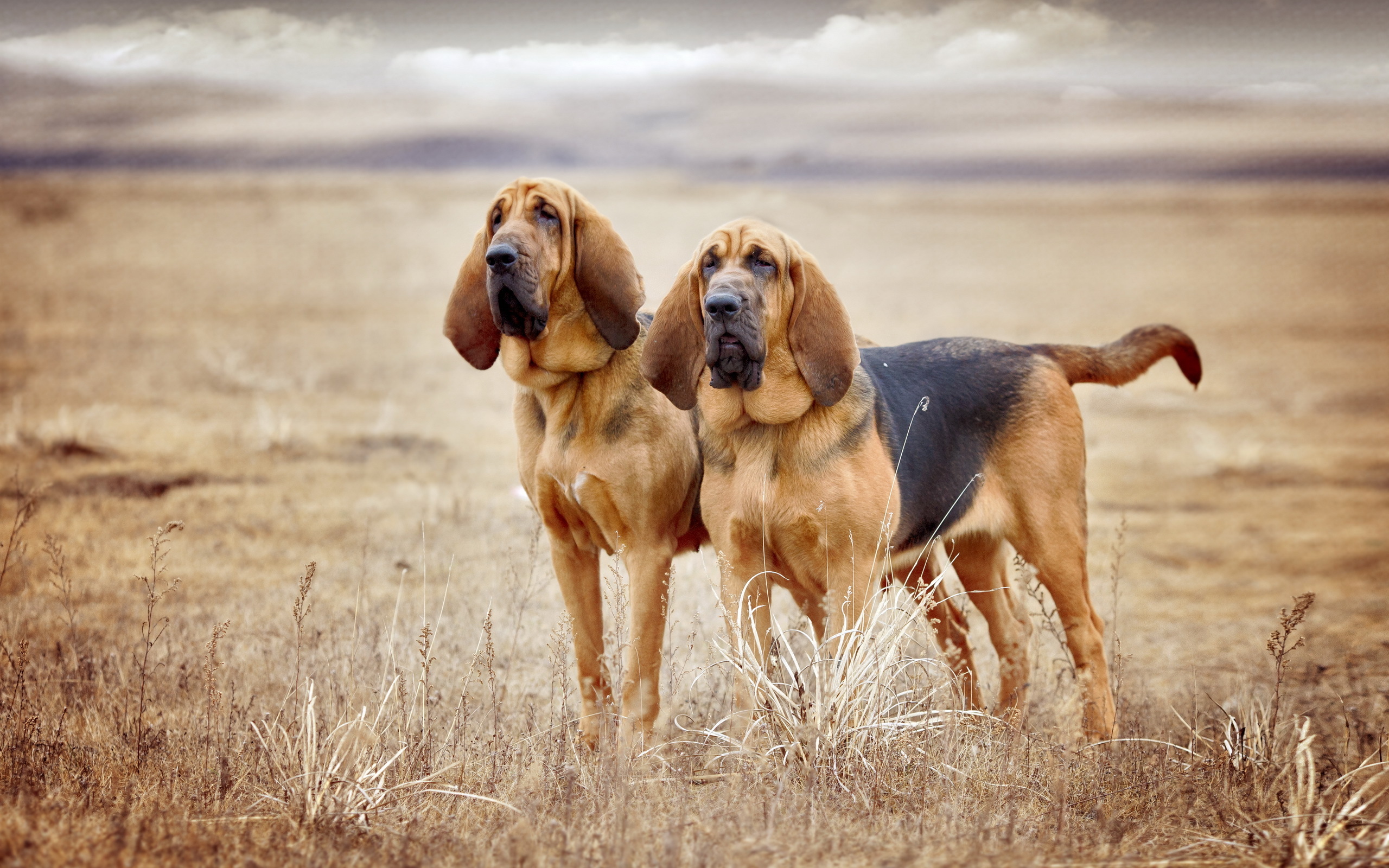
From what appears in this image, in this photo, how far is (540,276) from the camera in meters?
5.57

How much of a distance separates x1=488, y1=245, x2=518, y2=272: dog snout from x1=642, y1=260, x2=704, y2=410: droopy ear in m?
0.70

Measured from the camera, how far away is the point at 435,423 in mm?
16438

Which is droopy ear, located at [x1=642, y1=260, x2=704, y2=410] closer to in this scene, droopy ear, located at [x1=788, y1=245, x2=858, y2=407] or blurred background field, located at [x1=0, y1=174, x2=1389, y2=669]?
droopy ear, located at [x1=788, y1=245, x2=858, y2=407]

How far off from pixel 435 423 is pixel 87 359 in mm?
7173

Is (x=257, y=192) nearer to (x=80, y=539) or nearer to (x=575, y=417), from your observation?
(x=80, y=539)

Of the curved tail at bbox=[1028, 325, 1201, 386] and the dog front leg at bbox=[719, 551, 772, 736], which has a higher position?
the curved tail at bbox=[1028, 325, 1201, 386]

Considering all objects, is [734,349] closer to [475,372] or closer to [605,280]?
[605,280]

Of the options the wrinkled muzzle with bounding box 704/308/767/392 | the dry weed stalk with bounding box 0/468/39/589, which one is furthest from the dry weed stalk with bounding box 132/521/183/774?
the wrinkled muzzle with bounding box 704/308/767/392

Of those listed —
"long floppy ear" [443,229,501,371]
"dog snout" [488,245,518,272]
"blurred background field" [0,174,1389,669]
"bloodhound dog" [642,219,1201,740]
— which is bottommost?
"blurred background field" [0,174,1389,669]

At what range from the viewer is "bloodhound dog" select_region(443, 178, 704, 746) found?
561 cm

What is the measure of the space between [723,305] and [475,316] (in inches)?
59.5

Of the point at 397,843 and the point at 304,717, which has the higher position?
the point at 304,717

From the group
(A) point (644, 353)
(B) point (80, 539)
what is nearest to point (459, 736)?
(A) point (644, 353)

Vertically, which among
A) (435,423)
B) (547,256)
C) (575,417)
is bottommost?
(435,423)
